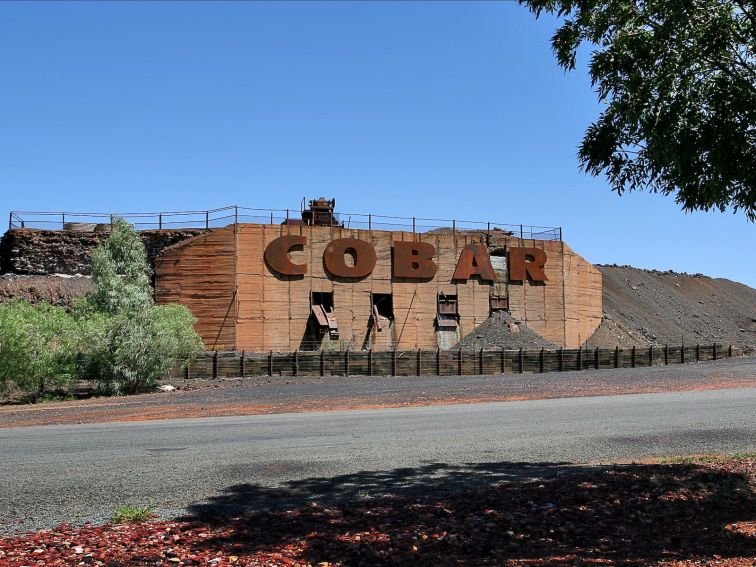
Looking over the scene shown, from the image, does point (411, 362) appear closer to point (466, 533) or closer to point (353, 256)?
point (353, 256)

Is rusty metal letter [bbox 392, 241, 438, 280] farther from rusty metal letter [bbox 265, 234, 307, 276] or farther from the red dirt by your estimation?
the red dirt

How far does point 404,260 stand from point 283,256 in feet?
26.8

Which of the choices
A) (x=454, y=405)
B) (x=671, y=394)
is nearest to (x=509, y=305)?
(x=671, y=394)

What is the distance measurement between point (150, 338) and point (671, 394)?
19.8 meters

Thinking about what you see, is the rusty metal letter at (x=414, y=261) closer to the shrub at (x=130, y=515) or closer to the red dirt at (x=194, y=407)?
the red dirt at (x=194, y=407)

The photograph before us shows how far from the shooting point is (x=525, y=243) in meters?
53.1

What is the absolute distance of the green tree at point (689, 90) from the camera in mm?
8750

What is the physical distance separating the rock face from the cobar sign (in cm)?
546

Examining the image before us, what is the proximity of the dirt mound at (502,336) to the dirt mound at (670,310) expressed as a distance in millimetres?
10643

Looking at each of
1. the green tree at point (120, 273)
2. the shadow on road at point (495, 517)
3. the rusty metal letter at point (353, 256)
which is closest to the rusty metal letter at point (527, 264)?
the rusty metal letter at point (353, 256)

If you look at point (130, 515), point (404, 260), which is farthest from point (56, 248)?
point (130, 515)

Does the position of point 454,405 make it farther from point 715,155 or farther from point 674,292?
point 674,292

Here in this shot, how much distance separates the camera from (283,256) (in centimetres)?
4484

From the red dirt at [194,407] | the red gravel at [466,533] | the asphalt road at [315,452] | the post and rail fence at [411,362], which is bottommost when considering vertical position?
the red dirt at [194,407]
